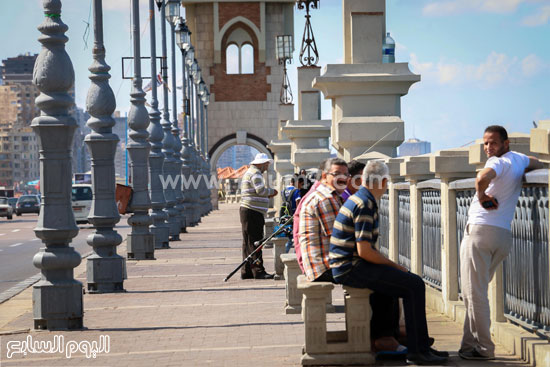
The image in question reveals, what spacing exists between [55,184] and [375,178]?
4.38 m

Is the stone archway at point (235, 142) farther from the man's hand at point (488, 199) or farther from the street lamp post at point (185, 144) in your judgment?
the man's hand at point (488, 199)

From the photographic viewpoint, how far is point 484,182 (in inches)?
325

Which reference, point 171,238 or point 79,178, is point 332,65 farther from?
point 79,178

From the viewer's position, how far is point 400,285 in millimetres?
8633

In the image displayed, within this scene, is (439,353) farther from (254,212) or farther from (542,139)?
(254,212)

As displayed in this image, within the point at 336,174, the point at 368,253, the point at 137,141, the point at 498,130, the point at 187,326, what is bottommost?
the point at 187,326

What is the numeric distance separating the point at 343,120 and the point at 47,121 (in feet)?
16.5

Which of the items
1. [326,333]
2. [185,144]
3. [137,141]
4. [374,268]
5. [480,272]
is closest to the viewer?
[480,272]

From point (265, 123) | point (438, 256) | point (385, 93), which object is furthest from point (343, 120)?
point (265, 123)

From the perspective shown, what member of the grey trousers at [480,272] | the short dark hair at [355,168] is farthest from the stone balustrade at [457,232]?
the short dark hair at [355,168]

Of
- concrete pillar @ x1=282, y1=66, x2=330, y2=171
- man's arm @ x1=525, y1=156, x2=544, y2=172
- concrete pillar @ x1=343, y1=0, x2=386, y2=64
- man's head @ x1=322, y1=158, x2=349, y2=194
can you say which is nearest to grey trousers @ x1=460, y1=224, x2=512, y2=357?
man's arm @ x1=525, y1=156, x2=544, y2=172

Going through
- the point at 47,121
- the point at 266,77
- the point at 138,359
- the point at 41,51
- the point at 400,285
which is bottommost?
the point at 138,359

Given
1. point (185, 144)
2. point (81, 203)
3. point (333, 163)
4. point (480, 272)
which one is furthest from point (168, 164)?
point (480, 272)

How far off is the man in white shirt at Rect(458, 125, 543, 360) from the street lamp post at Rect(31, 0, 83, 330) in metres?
4.69
